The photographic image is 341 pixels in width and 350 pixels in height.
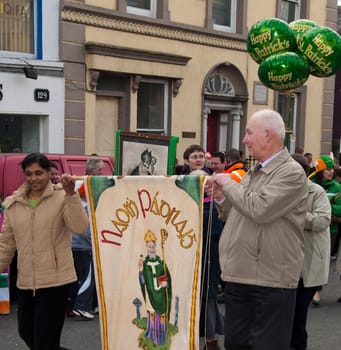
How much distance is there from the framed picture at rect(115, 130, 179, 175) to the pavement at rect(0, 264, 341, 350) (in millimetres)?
1750

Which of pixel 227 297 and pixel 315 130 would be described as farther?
pixel 315 130

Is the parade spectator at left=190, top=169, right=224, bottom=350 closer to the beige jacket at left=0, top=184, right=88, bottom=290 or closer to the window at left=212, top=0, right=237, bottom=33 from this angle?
the beige jacket at left=0, top=184, right=88, bottom=290

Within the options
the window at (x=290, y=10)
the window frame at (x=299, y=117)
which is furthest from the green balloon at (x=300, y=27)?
the window frame at (x=299, y=117)

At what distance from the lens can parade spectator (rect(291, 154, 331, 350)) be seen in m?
5.01

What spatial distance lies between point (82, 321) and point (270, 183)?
3.44 metres

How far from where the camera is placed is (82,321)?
623cm

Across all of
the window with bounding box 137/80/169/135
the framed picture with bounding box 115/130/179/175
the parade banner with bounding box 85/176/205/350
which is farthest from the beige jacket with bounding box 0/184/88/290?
the window with bounding box 137/80/169/135

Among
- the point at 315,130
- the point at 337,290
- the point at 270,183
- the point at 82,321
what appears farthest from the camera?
the point at 315,130

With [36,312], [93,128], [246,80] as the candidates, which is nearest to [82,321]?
[36,312]

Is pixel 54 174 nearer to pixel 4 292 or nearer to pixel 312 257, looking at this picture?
pixel 4 292

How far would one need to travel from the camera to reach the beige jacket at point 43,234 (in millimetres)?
3963

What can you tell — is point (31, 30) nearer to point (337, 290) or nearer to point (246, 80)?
point (246, 80)

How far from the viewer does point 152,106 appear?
1277cm

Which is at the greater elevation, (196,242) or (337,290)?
(196,242)
